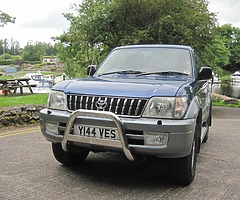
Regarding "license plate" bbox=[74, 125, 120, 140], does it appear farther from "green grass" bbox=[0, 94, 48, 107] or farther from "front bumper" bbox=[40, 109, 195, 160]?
"green grass" bbox=[0, 94, 48, 107]

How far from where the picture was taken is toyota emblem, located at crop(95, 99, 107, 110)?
161 inches

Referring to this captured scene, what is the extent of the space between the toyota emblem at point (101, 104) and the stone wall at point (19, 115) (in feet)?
16.4

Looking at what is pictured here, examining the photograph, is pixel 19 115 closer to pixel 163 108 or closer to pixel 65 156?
pixel 65 156

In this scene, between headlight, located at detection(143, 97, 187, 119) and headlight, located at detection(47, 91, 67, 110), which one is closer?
headlight, located at detection(143, 97, 187, 119)

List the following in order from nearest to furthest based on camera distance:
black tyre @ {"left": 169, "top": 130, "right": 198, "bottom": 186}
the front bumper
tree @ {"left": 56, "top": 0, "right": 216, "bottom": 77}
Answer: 1. the front bumper
2. black tyre @ {"left": 169, "top": 130, "right": 198, "bottom": 186}
3. tree @ {"left": 56, "top": 0, "right": 216, "bottom": 77}

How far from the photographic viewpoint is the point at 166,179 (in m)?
4.64

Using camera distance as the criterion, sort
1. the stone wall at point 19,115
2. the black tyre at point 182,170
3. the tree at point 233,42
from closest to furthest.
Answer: the black tyre at point 182,170, the stone wall at point 19,115, the tree at point 233,42

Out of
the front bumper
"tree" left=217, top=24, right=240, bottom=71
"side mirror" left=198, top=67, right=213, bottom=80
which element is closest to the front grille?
the front bumper

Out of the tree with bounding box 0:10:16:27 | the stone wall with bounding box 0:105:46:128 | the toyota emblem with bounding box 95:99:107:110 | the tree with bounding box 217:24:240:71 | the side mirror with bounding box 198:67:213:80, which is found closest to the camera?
the toyota emblem with bounding box 95:99:107:110

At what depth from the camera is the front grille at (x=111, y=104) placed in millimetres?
3971

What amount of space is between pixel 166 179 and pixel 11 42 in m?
141

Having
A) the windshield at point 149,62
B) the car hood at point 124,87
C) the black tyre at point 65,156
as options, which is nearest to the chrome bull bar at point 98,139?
the car hood at point 124,87

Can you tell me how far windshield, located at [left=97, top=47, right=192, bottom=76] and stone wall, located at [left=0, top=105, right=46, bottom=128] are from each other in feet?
12.7

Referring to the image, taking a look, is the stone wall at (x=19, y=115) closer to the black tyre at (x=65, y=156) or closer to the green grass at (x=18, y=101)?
the green grass at (x=18, y=101)
